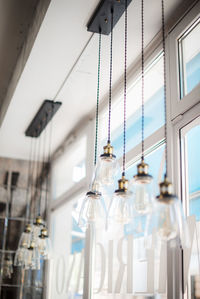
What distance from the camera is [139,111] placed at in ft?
11.3

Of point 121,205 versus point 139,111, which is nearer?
point 121,205

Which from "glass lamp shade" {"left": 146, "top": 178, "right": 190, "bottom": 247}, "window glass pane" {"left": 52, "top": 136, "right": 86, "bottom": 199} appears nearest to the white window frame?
"glass lamp shade" {"left": 146, "top": 178, "right": 190, "bottom": 247}

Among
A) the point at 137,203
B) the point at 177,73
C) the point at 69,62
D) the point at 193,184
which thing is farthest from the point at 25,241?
the point at 137,203

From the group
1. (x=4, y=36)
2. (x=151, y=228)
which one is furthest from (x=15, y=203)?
(x=151, y=228)

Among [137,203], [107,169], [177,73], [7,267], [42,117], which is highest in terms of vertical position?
[42,117]

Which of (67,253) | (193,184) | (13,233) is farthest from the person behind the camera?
(13,233)

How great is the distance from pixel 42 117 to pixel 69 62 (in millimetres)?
1102

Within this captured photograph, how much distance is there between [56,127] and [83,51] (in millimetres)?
1592

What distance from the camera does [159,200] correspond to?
1467 mm

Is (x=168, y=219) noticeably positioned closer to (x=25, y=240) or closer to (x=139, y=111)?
(x=139, y=111)

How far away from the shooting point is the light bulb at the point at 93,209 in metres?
1.98

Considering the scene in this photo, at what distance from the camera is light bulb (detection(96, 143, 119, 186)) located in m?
2.02

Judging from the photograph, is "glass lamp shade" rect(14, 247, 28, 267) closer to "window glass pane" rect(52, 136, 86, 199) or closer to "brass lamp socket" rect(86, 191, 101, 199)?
"window glass pane" rect(52, 136, 86, 199)

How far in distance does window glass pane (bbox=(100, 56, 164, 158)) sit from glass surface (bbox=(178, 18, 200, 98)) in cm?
35
